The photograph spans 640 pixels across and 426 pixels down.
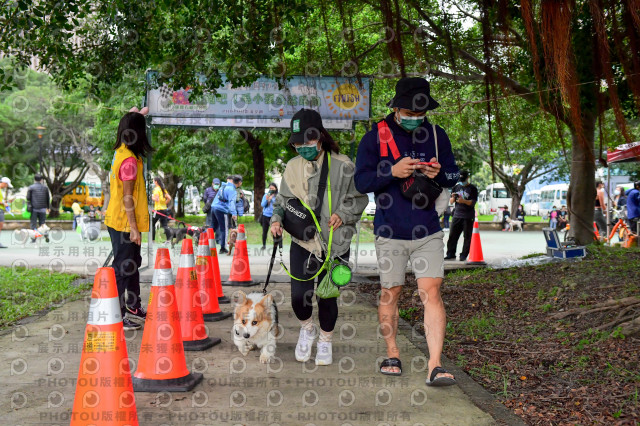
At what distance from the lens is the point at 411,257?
424 centimetres

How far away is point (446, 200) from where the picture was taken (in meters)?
4.18

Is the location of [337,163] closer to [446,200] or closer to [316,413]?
[446,200]

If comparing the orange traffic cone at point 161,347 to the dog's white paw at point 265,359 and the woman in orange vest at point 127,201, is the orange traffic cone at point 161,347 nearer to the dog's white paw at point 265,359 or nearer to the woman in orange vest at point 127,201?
the dog's white paw at point 265,359

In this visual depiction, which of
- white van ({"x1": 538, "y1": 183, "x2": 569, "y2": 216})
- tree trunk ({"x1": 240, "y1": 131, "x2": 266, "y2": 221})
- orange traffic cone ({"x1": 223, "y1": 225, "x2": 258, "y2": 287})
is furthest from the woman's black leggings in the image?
white van ({"x1": 538, "y1": 183, "x2": 569, "y2": 216})

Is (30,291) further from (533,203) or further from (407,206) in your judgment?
(533,203)

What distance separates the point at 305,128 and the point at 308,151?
6.6 inches

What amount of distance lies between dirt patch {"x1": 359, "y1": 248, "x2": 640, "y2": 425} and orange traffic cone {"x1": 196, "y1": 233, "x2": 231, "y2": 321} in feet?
6.67

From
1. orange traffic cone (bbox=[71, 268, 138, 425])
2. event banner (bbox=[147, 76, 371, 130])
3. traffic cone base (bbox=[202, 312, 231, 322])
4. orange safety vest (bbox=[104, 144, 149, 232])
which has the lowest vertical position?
traffic cone base (bbox=[202, 312, 231, 322])

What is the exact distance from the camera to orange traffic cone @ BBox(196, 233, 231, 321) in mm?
6262

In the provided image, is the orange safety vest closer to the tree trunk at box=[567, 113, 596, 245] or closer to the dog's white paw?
the dog's white paw

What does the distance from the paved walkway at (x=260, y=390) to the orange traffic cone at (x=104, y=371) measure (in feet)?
1.58

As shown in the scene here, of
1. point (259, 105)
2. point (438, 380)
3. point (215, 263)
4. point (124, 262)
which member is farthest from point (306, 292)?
point (259, 105)

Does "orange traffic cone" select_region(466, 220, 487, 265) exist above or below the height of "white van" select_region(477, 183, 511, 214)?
below

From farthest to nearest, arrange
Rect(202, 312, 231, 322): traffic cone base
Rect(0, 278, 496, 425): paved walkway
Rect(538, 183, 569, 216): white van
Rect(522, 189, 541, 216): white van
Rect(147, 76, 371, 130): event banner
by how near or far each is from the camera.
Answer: Rect(522, 189, 541, 216): white van → Rect(538, 183, 569, 216): white van → Rect(147, 76, 371, 130): event banner → Rect(202, 312, 231, 322): traffic cone base → Rect(0, 278, 496, 425): paved walkway
